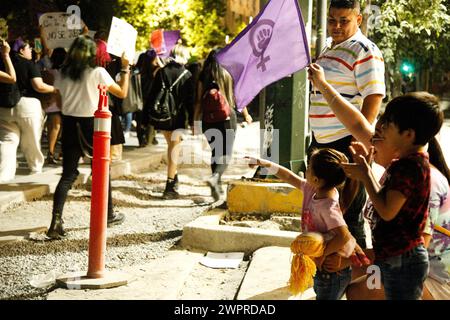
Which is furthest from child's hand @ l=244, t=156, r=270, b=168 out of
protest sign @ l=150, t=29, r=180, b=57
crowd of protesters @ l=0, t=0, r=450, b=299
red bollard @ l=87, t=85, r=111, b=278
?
protest sign @ l=150, t=29, r=180, b=57

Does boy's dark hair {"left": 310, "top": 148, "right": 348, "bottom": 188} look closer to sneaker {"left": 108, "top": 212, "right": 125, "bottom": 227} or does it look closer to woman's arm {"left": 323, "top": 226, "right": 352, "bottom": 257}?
woman's arm {"left": 323, "top": 226, "right": 352, "bottom": 257}

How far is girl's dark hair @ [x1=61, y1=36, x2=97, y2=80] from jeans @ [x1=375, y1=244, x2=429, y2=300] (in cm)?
392

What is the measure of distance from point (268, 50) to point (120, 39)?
2211mm

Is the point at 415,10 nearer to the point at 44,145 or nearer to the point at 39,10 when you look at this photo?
the point at 44,145

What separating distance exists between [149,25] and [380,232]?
1785 cm

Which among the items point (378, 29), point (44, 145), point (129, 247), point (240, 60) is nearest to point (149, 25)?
point (44, 145)

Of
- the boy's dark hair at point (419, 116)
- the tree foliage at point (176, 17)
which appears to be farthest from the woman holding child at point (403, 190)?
the tree foliage at point (176, 17)

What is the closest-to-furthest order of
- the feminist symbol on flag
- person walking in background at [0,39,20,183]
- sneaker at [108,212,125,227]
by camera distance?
the feminist symbol on flag, sneaker at [108,212,125,227], person walking in background at [0,39,20,183]

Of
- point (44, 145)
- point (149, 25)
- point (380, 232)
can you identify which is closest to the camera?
point (380, 232)

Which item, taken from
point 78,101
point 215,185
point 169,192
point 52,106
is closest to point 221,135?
point 215,185

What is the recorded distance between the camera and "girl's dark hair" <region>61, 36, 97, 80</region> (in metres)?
5.79

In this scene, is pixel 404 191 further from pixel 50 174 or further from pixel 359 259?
pixel 50 174

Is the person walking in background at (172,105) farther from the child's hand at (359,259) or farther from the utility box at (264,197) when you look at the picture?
the child's hand at (359,259)
